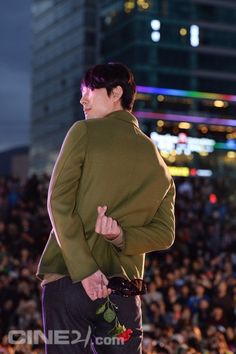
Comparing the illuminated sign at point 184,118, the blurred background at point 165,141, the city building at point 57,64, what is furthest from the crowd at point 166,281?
the city building at point 57,64

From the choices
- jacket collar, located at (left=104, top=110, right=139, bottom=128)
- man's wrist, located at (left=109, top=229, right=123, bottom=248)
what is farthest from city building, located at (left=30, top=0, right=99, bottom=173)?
man's wrist, located at (left=109, top=229, right=123, bottom=248)

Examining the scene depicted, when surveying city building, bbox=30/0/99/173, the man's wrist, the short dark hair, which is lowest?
the man's wrist

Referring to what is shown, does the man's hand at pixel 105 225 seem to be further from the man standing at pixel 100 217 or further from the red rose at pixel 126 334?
the red rose at pixel 126 334

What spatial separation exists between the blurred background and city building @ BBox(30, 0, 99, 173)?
0.15m

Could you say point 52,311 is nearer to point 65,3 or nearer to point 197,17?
point 197,17

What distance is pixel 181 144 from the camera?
2258 inches

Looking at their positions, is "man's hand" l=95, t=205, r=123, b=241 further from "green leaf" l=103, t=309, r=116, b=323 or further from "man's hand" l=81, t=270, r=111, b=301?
"green leaf" l=103, t=309, r=116, b=323

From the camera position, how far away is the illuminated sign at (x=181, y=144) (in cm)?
5595

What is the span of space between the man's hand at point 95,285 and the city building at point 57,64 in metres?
76.4

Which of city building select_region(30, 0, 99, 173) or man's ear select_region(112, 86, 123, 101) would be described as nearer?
man's ear select_region(112, 86, 123, 101)

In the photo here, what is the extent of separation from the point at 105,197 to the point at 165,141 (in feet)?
176

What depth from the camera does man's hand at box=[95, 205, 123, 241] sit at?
10.1ft

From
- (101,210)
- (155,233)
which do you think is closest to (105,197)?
(101,210)

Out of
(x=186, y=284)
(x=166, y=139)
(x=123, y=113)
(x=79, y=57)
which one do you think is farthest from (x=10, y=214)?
(x=79, y=57)
